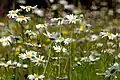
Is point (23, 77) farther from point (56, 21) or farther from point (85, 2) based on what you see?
point (85, 2)

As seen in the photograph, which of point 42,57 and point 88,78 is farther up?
point 42,57

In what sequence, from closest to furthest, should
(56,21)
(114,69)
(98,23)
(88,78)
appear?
(114,69) < (56,21) < (88,78) < (98,23)

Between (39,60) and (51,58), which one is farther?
(51,58)

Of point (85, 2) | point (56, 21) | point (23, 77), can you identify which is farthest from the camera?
point (85, 2)

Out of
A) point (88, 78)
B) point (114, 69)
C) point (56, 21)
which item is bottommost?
point (88, 78)

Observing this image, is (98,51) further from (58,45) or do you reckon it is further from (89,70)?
(58,45)

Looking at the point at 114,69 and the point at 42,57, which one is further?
the point at 42,57

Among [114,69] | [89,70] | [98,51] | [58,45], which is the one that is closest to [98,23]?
[98,51]

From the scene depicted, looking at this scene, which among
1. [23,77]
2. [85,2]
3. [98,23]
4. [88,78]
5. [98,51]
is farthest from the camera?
[85,2]

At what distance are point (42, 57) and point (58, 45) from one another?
0.82 ft

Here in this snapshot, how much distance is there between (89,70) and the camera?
10.1 ft

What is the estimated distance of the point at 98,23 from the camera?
5.70 metres

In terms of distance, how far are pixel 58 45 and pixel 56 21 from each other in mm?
136

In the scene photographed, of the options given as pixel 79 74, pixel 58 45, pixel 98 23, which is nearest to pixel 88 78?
pixel 79 74
